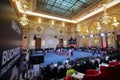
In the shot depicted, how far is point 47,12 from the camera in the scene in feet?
43.4

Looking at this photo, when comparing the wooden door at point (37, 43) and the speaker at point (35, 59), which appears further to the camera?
A: the wooden door at point (37, 43)

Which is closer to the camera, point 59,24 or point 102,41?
point 102,41

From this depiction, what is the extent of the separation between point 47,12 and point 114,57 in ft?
36.0

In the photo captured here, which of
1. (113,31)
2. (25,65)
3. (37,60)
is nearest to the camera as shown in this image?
(37,60)

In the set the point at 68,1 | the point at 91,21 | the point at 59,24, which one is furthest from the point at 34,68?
the point at 59,24

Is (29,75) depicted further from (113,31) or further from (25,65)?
(113,31)

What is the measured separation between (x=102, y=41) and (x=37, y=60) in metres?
11.8

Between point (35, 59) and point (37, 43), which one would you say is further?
point (37, 43)

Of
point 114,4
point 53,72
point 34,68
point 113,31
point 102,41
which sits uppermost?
point 114,4

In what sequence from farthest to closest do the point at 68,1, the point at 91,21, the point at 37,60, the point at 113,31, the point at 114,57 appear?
the point at 91,21 → the point at 113,31 → the point at 68,1 → the point at 114,57 → the point at 37,60

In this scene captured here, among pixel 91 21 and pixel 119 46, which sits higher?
pixel 91 21

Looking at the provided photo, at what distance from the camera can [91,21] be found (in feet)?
47.3

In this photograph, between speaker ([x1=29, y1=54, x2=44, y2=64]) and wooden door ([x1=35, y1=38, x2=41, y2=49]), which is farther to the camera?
wooden door ([x1=35, y1=38, x2=41, y2=49])

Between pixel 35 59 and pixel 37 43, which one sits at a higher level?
pixel 37 43
